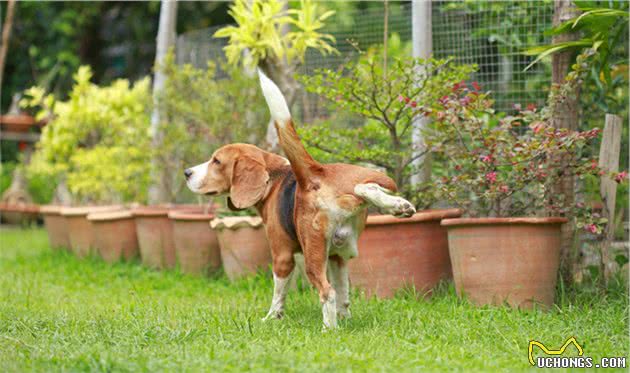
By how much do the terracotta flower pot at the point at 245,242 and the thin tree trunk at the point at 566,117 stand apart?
7.07 ft

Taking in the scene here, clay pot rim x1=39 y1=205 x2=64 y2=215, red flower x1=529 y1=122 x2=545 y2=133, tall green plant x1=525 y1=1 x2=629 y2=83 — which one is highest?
tall green plant x1=525 y1=1 x2=629 y2=83

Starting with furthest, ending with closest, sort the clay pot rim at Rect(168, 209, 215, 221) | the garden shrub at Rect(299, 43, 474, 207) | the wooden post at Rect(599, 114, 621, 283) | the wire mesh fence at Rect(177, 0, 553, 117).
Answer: the clay pot rim at Rect(168, 209, 215, 221)
the wire mesh fence at Rect(177, 0, 553, 117)
the garden shrub at Rect(299, 43, 474, 207)
the wooden post at Rect(599, 114, 621, 283)

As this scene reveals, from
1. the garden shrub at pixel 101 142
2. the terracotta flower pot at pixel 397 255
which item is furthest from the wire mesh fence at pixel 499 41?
the garden shrub at pixel 101 142

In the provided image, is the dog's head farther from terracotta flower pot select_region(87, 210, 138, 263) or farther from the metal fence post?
terracotta flower pot select_region(87, 210, 138, 263)

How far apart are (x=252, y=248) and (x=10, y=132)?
331 inches

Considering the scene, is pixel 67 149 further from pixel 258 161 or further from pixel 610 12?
pixel 610 12

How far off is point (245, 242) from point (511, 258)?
2175 mm

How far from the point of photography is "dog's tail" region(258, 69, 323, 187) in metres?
4.36

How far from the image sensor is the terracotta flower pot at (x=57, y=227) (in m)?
9.12

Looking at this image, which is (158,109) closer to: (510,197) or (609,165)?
(510,197)

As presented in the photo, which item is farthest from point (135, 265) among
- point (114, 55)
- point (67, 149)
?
point (114, 55)

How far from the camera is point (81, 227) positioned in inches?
338

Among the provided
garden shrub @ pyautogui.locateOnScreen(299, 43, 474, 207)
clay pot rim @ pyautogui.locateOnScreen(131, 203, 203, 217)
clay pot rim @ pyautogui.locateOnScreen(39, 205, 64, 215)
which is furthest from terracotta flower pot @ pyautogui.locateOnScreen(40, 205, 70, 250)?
garden shrub @ pyautogui.locateOnScreen(299, 43, 474, 207)

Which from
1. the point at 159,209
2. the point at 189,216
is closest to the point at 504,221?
the point at 189,216
